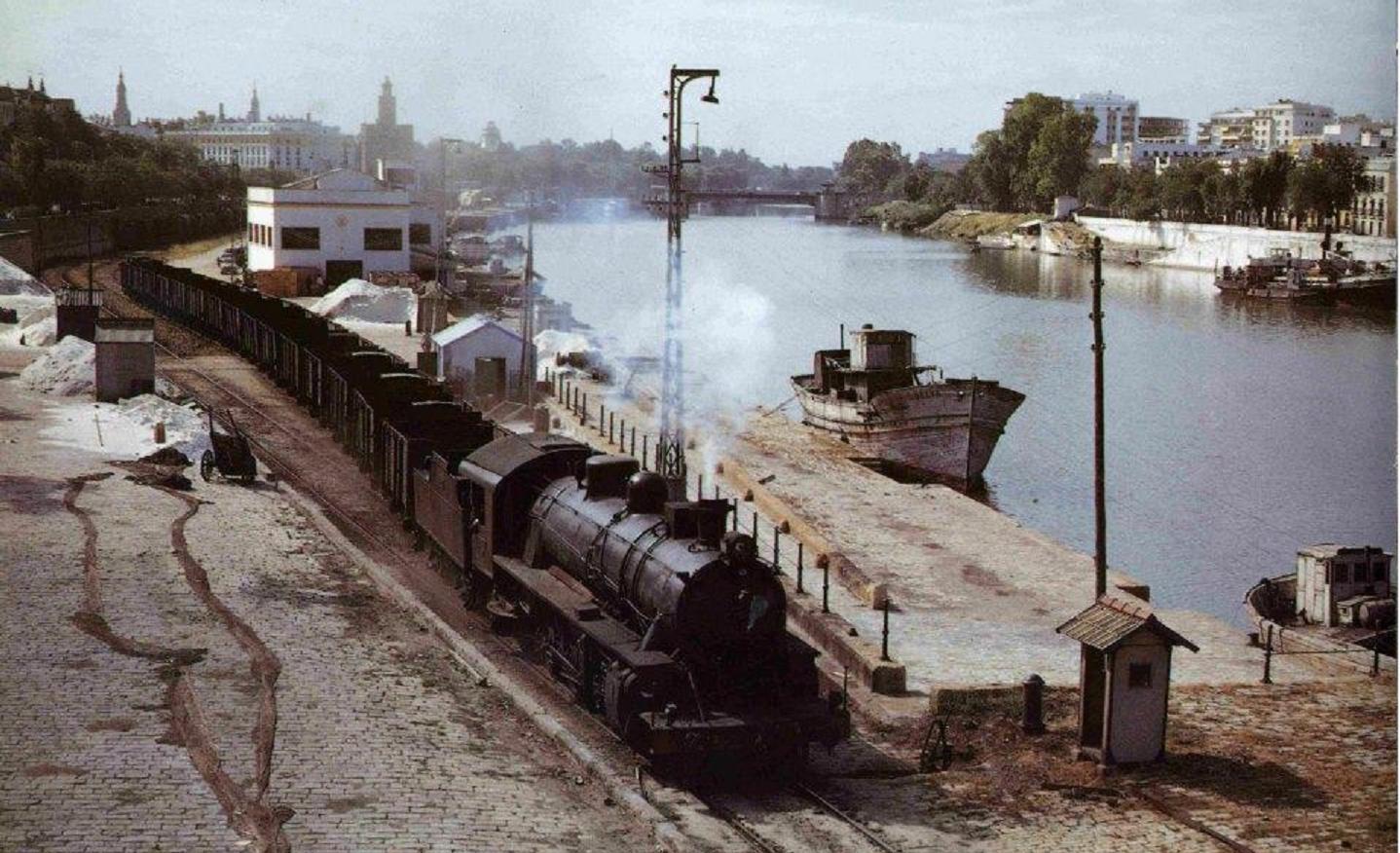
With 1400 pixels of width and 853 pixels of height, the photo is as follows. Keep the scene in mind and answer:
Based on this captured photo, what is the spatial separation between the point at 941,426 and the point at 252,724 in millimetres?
32379

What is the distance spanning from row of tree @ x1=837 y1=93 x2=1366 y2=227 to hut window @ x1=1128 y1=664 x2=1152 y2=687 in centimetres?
7999

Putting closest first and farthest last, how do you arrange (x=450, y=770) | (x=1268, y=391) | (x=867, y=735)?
(x=450, y=770)
(x=867, y=735)
(x=1268, y=391)

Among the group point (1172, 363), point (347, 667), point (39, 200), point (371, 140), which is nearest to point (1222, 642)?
point (347, 667)

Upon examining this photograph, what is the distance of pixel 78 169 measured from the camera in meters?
92.7

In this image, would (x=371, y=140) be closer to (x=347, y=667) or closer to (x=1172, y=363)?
(x=1172, y=363)

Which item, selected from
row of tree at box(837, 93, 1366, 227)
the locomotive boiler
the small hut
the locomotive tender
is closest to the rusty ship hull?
the locomotive tender

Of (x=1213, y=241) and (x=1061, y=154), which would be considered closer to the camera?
(x=1213, y=241)

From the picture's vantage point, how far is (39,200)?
8825cm

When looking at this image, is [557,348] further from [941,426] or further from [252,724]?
[252,724]

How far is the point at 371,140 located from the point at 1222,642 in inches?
4207

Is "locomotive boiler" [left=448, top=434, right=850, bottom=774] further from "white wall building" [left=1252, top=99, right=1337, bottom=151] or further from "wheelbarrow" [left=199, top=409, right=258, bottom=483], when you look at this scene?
"white wall building" [left=1252, top=99, right=1337, bottom=151]

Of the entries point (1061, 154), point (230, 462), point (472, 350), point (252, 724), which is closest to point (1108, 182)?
point (1061, 154)

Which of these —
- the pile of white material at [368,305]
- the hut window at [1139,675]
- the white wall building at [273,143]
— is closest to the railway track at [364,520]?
the hut window at [1139,675]

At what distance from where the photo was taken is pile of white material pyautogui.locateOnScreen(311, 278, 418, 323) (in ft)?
213
